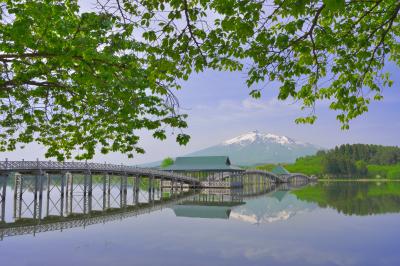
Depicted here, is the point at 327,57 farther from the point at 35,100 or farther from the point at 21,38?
the point at 35,100

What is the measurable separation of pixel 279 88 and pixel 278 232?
43.0 feet

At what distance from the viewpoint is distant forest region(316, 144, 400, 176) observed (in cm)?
12562

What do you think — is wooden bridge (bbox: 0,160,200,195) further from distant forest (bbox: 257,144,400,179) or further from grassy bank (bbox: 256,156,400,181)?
grassy bank (bbox: 256,156,400,181)

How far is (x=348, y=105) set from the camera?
8.96m

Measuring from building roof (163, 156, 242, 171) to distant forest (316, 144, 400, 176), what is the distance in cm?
7660

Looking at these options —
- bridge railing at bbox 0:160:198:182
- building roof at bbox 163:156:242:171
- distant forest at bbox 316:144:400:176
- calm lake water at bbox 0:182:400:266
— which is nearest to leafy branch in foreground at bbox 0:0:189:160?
calm lake water at bbox 0:182:400:266

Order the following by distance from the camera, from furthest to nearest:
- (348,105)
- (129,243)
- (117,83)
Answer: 1. (129,243)
2. (348,105)
3. (117,83)

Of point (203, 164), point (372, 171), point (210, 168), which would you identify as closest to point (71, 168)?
point (210, 168)

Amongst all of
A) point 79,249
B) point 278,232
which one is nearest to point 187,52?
point 79,249

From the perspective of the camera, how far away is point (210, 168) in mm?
55812

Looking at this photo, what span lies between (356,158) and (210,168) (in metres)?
104

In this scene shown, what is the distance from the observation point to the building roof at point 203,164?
5628 cm

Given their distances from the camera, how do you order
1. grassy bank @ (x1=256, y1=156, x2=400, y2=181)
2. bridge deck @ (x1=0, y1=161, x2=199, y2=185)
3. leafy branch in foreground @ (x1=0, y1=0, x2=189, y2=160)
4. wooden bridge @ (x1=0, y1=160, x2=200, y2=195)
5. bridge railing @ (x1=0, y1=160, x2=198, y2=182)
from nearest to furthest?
leafy branch in foreground @ (x1=0, y1=0, x2=189, y2=160)
bridge railing @ (x1=0, y1=160, x2=198, y2=182)
bridge deck @ (x1=0, y1=161, x2=199, y2=185)
wooden bridge @ (x1=0, y1=160, x2=200, y2=195)
grassy bank @ (x1=256, y1=156, x2=400, y2=181)

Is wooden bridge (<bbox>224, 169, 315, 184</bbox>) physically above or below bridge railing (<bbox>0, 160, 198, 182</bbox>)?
below
